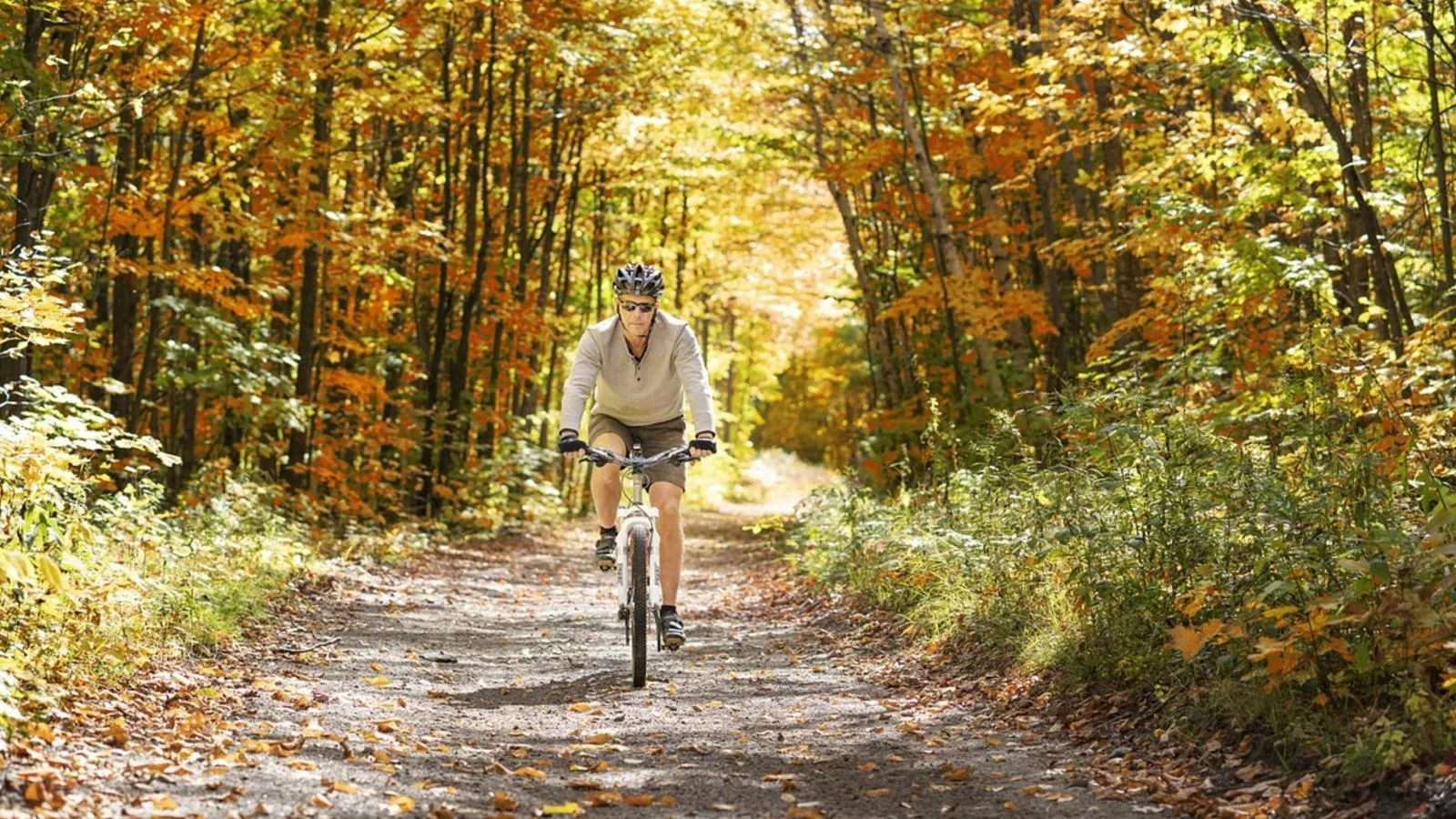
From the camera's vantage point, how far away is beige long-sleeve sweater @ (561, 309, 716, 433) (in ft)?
26.2

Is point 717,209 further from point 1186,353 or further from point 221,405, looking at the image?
point 1186,353

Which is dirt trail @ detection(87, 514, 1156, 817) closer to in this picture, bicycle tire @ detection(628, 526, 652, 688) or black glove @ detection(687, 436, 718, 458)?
bicycle tire @ detection(628, 526, 652, 688)

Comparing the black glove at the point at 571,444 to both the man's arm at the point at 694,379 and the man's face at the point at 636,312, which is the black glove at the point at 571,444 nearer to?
the man's arm at the point at 694,379

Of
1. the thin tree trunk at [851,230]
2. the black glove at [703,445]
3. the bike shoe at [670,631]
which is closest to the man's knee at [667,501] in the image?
the black glove at [703,445]

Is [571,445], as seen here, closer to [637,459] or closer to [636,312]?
[637,459]

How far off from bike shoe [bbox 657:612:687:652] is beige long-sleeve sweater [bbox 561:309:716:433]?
119 cm

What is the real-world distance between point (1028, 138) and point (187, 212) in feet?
30.2

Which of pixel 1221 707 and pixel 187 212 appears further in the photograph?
pixel 187 212

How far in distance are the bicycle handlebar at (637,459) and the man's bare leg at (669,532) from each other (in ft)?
0.77

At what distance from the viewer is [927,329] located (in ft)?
65.0

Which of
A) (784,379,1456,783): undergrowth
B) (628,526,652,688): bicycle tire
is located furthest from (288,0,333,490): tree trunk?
(784,379,1456,783): undergrowth

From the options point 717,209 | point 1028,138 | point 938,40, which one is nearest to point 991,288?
point 1028,138

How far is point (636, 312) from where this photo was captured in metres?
7.86

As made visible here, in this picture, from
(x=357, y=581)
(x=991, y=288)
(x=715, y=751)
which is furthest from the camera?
(x=991, y=288)
